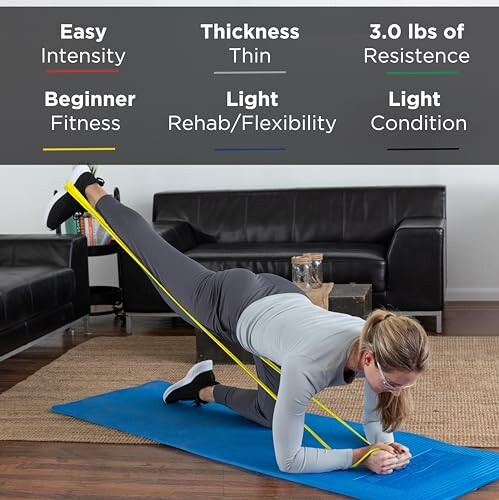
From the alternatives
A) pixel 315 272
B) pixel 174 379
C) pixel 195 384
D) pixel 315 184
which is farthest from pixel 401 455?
pixel 315 184

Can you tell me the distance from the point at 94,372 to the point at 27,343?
407 mm

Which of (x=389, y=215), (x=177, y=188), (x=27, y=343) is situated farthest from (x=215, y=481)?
(x=177, y=188)

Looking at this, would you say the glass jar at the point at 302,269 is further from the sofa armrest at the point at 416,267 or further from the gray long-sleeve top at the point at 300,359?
the gray long-sleeve top at the point at 300,359

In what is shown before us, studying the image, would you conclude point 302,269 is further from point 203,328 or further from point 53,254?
point 53,254

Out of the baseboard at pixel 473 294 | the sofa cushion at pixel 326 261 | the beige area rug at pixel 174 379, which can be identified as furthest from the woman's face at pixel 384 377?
the baseboard at pixel 473 294

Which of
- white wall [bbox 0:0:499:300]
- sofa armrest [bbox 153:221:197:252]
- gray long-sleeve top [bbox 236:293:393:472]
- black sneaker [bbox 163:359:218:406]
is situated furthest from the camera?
white wall [bbox 0:0:499:300]

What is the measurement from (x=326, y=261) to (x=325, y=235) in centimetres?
72

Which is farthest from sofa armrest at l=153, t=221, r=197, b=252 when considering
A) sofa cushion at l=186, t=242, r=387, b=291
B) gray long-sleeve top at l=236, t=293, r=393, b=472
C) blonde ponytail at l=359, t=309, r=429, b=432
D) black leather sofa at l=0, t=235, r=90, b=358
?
blonde ponytail at l=359, t=309, r=429, b=432

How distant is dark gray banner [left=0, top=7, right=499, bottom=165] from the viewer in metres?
6.82

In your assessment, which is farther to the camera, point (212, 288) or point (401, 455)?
point (212, 288)

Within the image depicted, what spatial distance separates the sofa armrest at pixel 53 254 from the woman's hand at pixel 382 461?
2780 mm

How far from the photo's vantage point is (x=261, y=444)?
360 centimetres

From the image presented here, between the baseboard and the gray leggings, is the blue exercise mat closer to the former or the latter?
the gray leggings

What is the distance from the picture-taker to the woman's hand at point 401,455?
324cm
